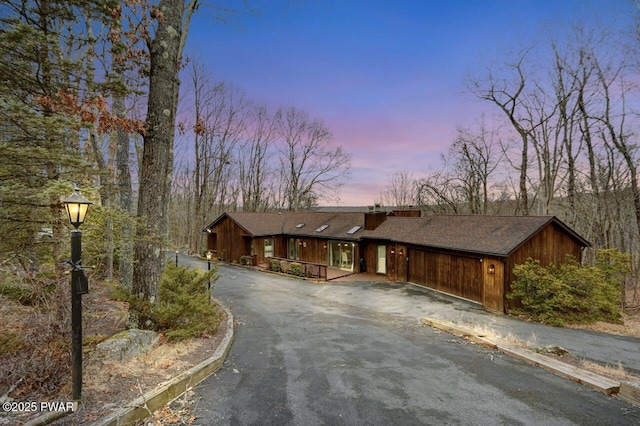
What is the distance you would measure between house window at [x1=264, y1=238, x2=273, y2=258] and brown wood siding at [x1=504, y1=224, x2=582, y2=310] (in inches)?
683

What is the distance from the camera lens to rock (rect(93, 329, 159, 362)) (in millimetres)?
5016

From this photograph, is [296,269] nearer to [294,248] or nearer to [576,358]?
[294,248]

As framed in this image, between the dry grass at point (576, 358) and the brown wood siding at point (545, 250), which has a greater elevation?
the brown wood siding at point (545, 250)

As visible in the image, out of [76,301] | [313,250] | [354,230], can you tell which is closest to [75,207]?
[76,301]

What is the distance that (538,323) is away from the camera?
11508 millimetres

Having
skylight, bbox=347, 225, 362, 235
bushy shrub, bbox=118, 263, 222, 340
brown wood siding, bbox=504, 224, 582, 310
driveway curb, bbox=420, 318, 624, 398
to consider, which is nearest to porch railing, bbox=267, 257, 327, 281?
skylight, bbox=347, 225, 362, 235

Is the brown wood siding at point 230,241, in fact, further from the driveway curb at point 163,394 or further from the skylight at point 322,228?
the driveway curb at point 163,394

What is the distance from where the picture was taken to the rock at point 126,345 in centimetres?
A: 502

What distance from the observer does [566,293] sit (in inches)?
461

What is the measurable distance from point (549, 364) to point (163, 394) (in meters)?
6.96

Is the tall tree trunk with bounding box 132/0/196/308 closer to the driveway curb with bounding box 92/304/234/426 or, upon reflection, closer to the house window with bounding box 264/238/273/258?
the driveway curb with bounding box 92/304/234/426

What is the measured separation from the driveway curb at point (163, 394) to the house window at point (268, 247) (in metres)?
18.7

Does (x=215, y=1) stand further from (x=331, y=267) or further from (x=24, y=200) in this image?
(x=331, y=267)

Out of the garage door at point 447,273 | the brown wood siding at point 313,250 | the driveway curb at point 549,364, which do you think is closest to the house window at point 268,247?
the brown wood siding at point 313,250
